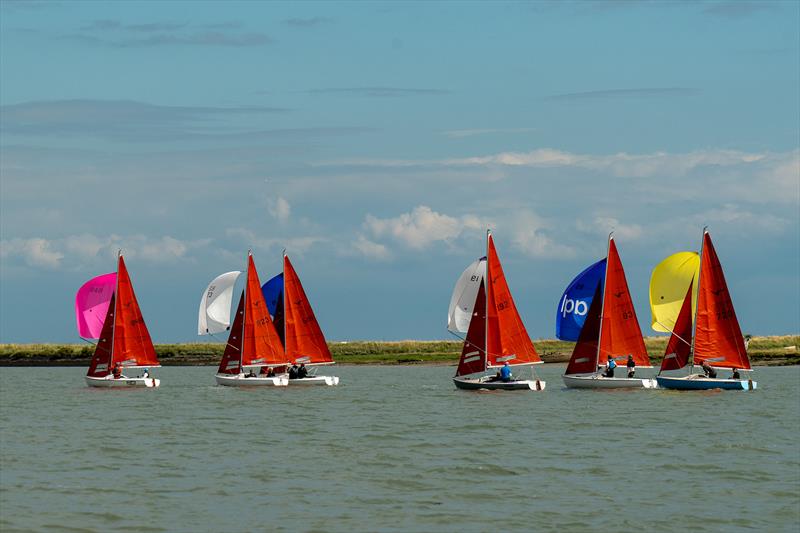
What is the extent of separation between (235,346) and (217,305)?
292 centimetres

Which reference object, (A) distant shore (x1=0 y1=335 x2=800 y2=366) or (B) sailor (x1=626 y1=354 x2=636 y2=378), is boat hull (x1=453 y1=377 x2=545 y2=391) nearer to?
(B) sailor (x1=626 y1=354 x2=636 y2=378)

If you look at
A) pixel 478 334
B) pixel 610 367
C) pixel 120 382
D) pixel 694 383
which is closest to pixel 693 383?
pixel 694 383

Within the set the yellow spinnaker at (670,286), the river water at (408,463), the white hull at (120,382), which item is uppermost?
the yellow spinnaker at (670,286)

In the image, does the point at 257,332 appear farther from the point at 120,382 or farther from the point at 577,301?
the point at 577,301

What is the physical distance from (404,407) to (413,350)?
8412 cm

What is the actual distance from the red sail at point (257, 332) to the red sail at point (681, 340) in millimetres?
24150

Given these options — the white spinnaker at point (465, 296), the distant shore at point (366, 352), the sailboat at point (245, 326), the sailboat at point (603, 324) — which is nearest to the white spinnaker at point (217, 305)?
the sailboat at point (245, 326)

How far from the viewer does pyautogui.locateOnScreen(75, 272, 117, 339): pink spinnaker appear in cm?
8056

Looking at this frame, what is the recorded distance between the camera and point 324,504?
106ft

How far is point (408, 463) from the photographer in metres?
40.8

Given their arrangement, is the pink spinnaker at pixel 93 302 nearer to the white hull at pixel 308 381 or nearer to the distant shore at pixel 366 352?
the white hull at pixel 308 381

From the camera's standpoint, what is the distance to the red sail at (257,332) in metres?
79.6

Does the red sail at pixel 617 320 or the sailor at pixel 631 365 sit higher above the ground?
the red sail at pixel 617 320

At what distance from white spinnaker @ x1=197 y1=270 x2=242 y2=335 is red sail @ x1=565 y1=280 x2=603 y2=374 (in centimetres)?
2255
